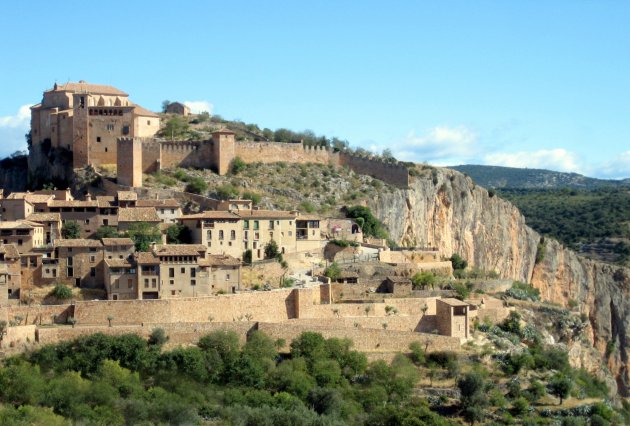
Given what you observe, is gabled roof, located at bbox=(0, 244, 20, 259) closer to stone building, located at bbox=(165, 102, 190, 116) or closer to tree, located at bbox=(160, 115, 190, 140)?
tree, located at bbox=(160, 115, 190, 140)

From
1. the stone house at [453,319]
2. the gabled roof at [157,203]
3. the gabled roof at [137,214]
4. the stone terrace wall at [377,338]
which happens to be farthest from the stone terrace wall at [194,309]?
the gabled roof at [157,203]

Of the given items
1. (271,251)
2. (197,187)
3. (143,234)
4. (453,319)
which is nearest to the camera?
(453,319)

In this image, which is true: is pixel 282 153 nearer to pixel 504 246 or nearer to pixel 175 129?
pixel 175 129

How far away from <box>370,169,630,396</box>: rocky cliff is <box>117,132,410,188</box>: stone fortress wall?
288cm

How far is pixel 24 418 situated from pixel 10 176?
3253 centimetres

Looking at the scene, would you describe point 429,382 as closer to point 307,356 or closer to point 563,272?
point 307,356

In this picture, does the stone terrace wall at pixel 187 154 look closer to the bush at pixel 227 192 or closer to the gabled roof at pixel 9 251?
A: the bush at pixel 227 192

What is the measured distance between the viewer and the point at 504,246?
8144 cm

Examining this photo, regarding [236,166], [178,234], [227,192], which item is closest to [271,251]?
[178,234]

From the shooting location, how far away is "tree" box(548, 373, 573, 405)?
4850cm

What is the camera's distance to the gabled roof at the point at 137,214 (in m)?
51.2

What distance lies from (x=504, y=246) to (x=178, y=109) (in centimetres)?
2657

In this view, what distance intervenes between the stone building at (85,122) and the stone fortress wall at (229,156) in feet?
6.00

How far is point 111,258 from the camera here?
152 ft
